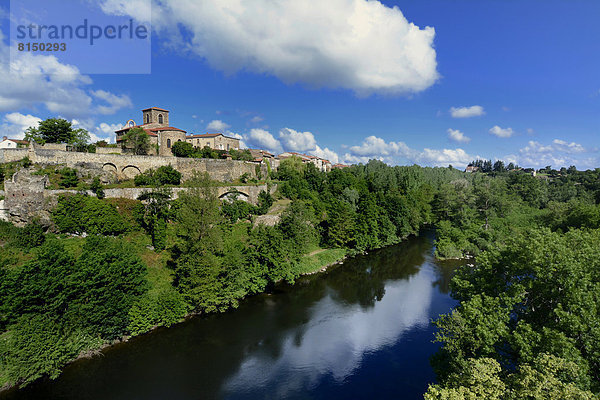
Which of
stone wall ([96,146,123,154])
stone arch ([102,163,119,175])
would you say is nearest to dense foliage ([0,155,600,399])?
stone arch ([102,163,119,175])

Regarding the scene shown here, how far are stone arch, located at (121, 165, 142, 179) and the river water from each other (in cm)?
2165

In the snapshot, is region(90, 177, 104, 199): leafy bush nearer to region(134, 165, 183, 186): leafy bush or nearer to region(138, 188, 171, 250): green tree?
region(138, 188, 171, 250): green tree

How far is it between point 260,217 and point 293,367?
66.7ft

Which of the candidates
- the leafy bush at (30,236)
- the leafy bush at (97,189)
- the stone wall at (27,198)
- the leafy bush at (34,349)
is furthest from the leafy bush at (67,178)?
the leafy bush at (34,349)

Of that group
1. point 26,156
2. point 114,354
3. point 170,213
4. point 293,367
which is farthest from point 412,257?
point 26,156

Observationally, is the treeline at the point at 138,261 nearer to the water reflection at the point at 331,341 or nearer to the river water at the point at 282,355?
the river water at the point at 282,355

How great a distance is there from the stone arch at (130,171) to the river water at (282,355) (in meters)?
21.7

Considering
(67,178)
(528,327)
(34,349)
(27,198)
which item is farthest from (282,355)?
(67,178)

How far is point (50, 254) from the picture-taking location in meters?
15.8

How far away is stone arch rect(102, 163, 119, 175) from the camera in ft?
105

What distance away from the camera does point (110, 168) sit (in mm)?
32625

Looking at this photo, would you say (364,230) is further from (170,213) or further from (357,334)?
(170,213)

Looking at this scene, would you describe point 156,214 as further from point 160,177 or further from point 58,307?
point 58,307

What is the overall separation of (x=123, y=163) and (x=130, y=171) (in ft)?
3.83
